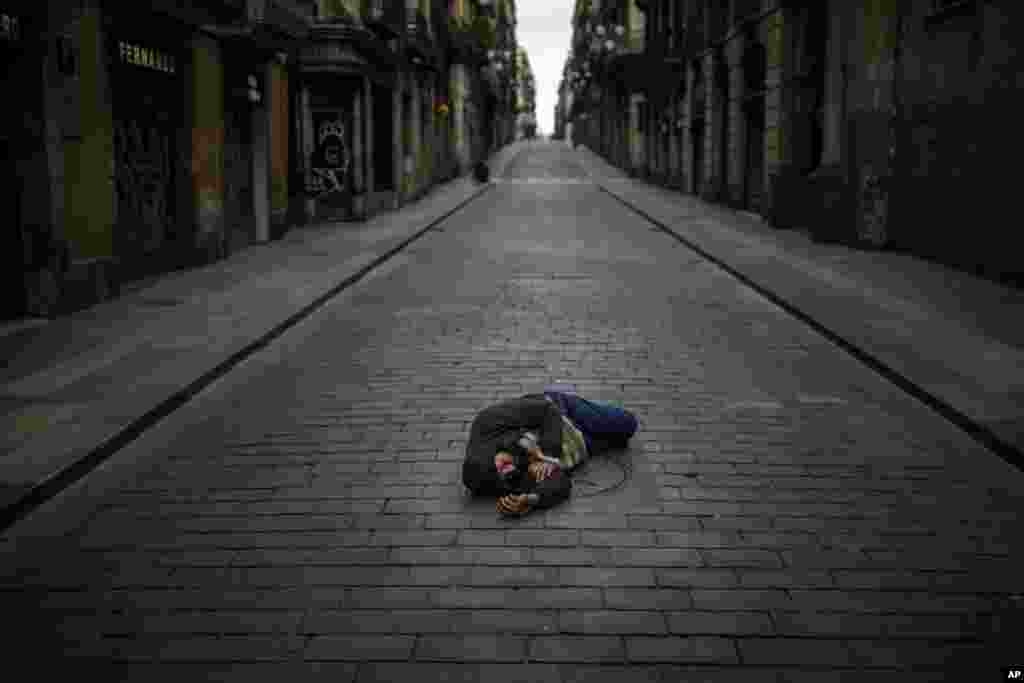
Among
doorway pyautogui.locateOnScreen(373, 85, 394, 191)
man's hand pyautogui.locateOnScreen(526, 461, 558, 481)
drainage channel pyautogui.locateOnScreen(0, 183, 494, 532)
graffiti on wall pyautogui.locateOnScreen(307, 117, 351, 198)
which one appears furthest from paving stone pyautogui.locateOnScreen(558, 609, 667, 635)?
doorway pyautogui.locateOnScreen(373, 85, 394, 191)

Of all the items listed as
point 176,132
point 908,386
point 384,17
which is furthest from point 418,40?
point 908,386

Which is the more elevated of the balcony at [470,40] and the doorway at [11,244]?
the balcony at [470,40]

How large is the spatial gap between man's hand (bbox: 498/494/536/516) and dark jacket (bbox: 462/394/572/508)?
10 centimetres

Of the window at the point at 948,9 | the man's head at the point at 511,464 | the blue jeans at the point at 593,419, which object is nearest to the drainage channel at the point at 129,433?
the man's head at the point at 511,464

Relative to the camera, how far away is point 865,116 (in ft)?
55.8

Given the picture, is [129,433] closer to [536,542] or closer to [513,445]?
[513,445]

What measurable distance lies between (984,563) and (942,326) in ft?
19.7

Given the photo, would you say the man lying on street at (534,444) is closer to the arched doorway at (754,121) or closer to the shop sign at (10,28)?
the shop sign at (10,28)

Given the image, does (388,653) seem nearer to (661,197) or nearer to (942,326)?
(942,326)

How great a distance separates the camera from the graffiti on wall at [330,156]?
2486 centimetres

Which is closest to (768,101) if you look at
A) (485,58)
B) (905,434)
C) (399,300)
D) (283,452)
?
(399,300)

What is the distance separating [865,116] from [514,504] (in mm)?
14474

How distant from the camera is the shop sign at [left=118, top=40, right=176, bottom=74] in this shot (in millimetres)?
13523

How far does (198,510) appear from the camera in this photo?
203 inches
